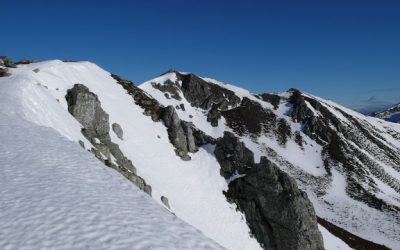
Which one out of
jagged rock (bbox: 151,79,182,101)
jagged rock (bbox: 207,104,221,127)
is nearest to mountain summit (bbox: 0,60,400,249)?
jagged rock (bbox: 207,104,221,127)

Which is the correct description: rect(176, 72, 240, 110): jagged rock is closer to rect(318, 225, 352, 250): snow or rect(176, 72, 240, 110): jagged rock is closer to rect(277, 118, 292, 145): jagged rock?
rect(277, 118, 292, 145): jagged rock

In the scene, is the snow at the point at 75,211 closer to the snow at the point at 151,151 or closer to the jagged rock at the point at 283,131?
the snow at the point at 151,151

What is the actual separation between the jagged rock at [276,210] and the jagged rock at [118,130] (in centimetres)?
1743

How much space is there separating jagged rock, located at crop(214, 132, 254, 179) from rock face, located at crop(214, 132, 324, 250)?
2.55 metres

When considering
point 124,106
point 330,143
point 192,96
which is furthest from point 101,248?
point 192,96

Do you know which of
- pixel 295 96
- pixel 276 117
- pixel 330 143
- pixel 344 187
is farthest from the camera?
pixel 295 96

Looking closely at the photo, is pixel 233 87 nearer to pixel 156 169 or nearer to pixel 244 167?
pixel 244 167

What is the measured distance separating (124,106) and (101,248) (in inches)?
2001

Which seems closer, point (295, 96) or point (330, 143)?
point (330, 143)

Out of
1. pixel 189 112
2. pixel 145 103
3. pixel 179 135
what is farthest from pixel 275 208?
pixel 189 112

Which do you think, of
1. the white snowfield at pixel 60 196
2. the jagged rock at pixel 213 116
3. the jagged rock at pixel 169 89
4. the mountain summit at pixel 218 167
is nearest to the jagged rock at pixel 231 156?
the mountain summit at pixel 218 167

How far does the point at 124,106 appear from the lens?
56938 millimetres

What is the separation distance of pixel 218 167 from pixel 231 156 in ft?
9.36

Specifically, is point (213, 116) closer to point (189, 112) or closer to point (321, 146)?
point (189, 112)
